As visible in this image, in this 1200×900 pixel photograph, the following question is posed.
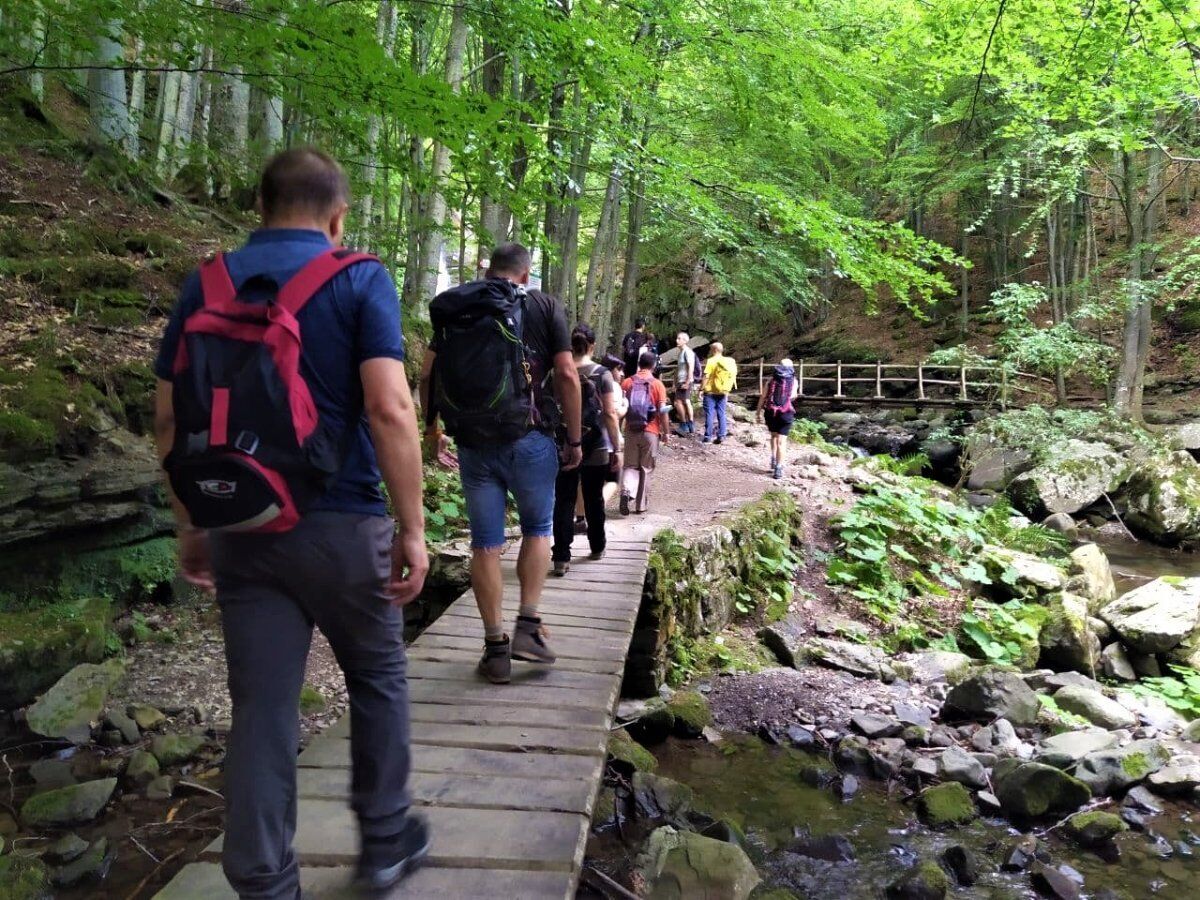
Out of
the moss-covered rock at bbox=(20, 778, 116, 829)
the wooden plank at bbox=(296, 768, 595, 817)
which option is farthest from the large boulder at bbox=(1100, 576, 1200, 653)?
the moss-covered rock at bbox=(20, 778, 116, 829)

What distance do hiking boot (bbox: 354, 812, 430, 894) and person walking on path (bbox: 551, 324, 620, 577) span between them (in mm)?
2844

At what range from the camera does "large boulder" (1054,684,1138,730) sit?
6.46 meters

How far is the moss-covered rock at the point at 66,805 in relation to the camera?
3764 millimetres

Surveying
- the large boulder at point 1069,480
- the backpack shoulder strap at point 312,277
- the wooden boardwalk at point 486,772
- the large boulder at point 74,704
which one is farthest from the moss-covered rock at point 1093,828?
the large boulder at point 1069,480

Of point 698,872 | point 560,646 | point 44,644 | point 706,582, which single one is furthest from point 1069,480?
point 44,644

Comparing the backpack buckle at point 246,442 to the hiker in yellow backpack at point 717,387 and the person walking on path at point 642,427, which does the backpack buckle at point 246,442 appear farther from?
the hiker in yellow backpack at point 717,387

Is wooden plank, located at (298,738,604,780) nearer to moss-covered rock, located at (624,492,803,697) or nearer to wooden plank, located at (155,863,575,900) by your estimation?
wooden plank, located at (155,863,575,900)

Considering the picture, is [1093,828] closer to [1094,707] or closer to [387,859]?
[1094,707]

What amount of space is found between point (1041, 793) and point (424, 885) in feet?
13.6

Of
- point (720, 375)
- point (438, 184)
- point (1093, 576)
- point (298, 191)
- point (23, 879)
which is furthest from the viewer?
point (720, 375)

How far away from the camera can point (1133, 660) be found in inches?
324

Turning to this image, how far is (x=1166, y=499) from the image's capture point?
43.0 feet

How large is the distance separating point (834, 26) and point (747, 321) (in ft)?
72.4

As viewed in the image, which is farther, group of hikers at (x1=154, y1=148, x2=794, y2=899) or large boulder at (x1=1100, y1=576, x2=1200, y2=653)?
large boulder at (x1=1100, y1=576, x2=1200, y2=653)
